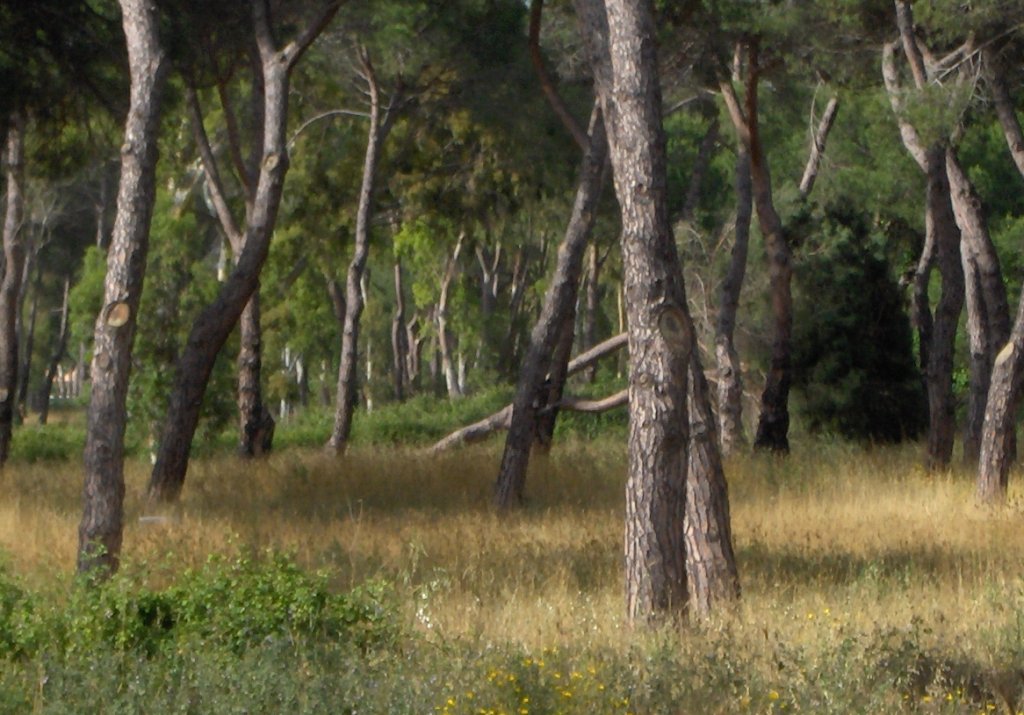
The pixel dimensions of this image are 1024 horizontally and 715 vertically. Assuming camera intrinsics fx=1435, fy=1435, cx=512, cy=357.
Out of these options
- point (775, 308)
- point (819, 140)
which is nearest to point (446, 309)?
point (819, 140)

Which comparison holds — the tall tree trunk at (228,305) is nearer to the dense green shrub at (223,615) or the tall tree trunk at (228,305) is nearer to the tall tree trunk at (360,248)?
the dense green shrub at (223,615)

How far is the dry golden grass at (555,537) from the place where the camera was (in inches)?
346

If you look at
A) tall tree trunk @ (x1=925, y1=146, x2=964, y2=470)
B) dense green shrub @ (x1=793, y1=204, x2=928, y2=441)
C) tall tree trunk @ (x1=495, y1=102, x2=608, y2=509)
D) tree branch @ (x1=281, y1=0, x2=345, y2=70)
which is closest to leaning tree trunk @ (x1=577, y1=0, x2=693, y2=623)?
tall tree trunk @ (x1=495, y1=102, x2=608, y2=509)

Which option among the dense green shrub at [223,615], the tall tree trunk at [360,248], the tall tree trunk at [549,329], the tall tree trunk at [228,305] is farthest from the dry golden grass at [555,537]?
the tall tree trunk at [360,248]

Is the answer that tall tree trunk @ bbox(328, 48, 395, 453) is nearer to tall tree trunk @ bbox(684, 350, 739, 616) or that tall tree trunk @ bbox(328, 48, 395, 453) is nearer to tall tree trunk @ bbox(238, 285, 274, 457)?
tall tree trunk @ bbox(238, 285, 274, 457)

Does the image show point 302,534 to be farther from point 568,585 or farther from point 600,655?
point 600,655

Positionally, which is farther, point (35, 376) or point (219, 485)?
point (35, 376)

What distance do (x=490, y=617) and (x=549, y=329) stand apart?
6199mm

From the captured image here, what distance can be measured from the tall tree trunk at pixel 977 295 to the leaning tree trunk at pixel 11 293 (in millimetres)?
11739

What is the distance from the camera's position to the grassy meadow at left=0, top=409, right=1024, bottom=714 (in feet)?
21.9

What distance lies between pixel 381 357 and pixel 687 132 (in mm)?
31933

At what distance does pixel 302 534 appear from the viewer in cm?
1216

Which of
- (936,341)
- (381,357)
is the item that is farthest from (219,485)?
(381,357)

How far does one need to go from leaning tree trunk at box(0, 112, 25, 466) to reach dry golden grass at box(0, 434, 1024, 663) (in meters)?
1.25
